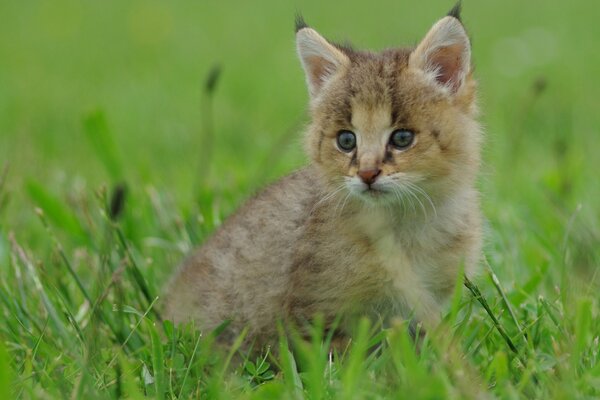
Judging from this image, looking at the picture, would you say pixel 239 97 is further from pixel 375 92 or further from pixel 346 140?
pixel 375 92

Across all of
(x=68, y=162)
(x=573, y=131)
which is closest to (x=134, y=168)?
(x=68, y=162)

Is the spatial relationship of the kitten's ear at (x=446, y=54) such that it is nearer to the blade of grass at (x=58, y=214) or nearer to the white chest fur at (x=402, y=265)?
the white chest fur at (x=402, y=265)

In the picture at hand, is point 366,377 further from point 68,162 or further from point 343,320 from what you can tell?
point 68,162

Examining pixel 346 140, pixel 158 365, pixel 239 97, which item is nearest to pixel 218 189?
pixel 346 140

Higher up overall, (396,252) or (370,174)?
(370,174)

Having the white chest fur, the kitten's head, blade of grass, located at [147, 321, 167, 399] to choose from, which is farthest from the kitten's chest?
blade of grass, located at [147, 321, 167, 399]

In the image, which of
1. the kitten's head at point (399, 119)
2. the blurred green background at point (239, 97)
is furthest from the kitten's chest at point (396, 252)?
the blurred green background at point (239, 97)
